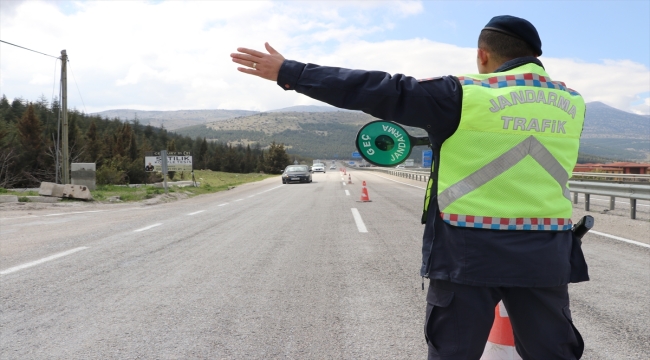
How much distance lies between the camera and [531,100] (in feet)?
6.61

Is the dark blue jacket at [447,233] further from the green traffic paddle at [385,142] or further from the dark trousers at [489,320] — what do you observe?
the green traffic paddle at [385,142]

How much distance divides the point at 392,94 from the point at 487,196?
1.76 ft

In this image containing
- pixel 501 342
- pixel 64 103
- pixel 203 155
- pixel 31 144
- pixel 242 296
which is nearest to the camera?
pixel 501 342

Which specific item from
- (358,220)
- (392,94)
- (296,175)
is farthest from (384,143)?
(296,175)

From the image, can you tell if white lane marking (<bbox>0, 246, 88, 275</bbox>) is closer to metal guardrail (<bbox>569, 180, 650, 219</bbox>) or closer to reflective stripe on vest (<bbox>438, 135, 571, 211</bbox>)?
reflective stripe on vest (<bbox>438, 135, 571, 211</bbox>)

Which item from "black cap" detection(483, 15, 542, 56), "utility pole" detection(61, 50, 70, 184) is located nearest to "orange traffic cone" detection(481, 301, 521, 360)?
"black cap" detection(483, 15, 542, 56)

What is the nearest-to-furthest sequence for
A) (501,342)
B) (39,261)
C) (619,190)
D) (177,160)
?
(501,342), (39,261), (619,190), (177,160)

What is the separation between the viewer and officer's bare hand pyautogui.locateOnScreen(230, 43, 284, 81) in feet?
7.04

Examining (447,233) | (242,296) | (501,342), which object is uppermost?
(447,233)

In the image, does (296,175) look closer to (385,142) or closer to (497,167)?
(385,142)

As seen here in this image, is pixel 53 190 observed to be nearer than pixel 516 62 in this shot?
No

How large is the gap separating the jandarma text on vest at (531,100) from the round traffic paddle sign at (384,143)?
0.49 meters

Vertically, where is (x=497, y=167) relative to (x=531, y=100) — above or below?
below

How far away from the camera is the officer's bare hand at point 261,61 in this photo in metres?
2.15
